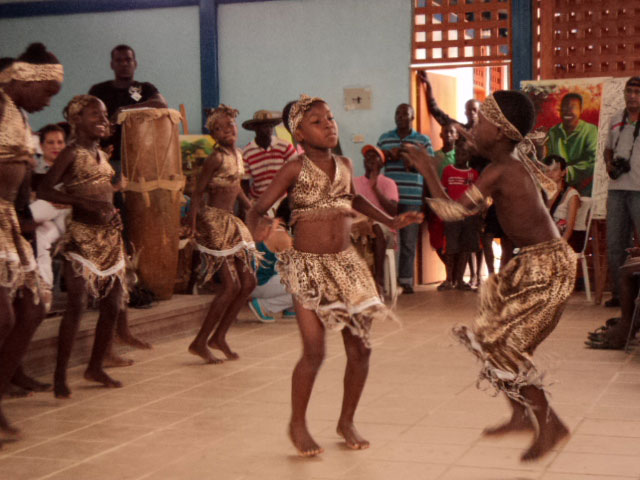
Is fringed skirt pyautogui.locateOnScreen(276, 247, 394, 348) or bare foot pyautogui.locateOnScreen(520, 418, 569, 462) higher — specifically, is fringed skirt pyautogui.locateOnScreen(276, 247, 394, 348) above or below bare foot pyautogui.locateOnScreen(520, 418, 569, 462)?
above

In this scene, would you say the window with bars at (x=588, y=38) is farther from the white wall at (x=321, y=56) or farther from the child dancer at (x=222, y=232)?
the child dancer at (x=222, y=232)

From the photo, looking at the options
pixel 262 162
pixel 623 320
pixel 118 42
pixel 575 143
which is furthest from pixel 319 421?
pixel 118 42

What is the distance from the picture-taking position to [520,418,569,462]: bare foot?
3.43 m

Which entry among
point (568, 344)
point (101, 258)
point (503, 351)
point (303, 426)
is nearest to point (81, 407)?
point (101, 258)

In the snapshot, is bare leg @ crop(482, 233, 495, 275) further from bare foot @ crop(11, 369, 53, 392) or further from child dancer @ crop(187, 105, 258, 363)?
A: bare foot @ crop(11, 369, 53, 392)

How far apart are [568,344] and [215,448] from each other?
340cm

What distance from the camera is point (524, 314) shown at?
3488 mm

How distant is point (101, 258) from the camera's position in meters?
5.21

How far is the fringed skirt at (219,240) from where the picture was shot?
6.05 m

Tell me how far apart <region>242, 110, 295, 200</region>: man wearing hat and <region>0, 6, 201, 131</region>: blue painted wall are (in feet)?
11.6

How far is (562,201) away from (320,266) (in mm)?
5443

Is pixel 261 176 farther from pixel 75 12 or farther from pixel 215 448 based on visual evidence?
pixel 75 12

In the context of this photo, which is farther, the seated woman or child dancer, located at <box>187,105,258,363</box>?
the seated woman

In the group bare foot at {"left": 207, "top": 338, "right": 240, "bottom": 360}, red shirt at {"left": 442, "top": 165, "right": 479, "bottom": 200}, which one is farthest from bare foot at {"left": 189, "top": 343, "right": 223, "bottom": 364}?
red shirt at {"left": 442, "top": 165, "right": 479, "bottom": 200}
